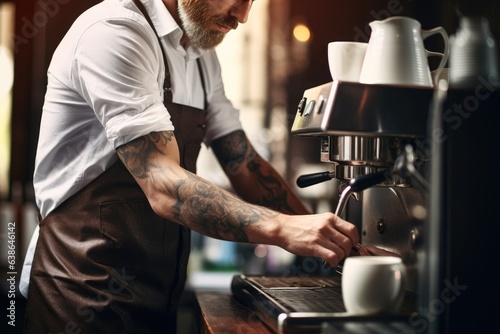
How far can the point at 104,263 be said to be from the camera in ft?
4.87

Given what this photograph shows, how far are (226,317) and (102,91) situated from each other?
541 millimetres

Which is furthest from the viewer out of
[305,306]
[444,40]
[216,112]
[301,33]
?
[301,33]

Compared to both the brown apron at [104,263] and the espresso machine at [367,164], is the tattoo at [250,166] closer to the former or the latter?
the brown apron at [104,263]

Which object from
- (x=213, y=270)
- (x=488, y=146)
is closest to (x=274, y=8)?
(x=213, y=270)

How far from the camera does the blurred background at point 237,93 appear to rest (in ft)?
11.3

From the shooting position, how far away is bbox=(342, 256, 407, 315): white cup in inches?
41.1

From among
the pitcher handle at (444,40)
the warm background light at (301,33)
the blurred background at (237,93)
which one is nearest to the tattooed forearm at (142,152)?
the pitcher handle at (444,40)

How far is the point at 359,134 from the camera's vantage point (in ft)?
3.94

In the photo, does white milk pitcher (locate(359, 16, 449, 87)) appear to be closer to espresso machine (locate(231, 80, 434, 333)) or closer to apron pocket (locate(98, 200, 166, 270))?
espresso machine (locate(231, 80, 434, 333))

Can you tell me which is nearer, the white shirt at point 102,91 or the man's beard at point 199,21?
the white shirt at point 102,91

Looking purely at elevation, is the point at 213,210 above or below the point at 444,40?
below

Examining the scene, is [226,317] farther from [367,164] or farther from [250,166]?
[250,166]

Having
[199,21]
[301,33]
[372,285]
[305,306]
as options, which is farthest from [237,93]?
[372,285]

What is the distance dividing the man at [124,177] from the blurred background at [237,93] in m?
1.57
